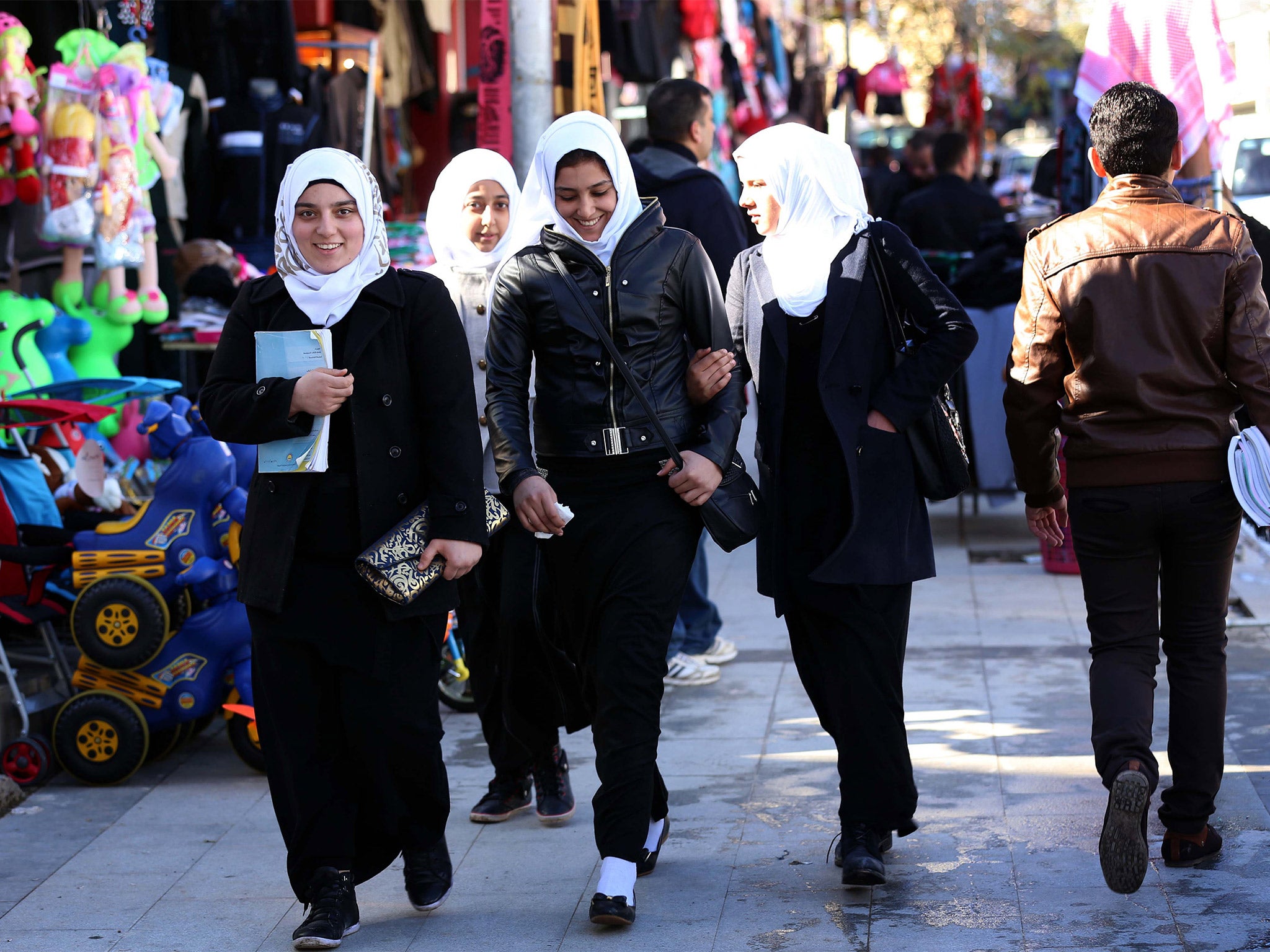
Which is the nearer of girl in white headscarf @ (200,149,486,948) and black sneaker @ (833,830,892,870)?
girl in white headscarf @ (200,149,486,948)

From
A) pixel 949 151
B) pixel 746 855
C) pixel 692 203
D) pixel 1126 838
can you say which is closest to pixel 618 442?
pixel 746 855

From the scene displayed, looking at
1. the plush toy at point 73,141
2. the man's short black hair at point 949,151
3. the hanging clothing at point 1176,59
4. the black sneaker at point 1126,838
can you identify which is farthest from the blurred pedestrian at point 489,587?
the man's short black hair at point 949,151

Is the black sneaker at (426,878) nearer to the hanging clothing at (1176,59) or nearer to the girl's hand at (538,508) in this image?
the girl's hand at (538,508)

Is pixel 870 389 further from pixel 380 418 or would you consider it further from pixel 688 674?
pixel 688 674

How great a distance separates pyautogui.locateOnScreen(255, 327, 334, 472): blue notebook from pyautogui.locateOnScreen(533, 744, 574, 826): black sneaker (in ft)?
4.58

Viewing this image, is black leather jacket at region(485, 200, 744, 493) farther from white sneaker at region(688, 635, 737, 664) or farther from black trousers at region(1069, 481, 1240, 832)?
white sneaker at region(688, 635, 737, 664)

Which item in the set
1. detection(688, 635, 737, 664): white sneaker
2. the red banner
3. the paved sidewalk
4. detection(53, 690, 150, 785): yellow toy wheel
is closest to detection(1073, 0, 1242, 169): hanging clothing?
the paved sidewalk

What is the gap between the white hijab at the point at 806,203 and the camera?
4074 millimetres

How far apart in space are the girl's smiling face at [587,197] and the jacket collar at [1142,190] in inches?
48.7

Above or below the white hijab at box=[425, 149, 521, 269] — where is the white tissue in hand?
below

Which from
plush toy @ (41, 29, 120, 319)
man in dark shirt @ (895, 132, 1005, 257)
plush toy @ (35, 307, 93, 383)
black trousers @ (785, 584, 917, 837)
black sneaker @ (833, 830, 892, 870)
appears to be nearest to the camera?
black trousers @ (785, 584, 917, 837)

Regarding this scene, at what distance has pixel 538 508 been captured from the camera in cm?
385

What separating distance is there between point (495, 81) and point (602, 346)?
11.8 ft

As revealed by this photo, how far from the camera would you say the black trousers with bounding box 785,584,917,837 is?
13.2 feet
